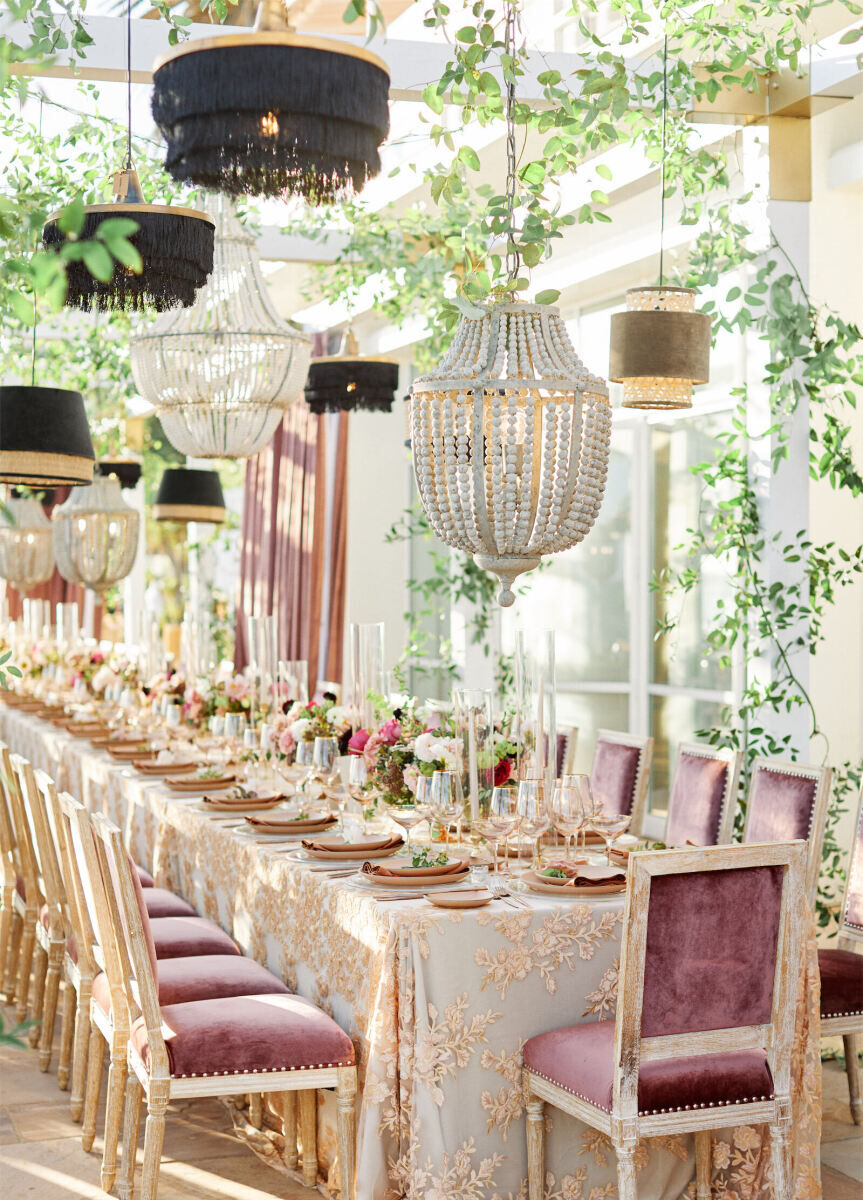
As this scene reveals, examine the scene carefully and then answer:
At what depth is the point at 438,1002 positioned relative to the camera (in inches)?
121

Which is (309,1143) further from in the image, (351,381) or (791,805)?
(351,381)

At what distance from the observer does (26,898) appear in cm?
488

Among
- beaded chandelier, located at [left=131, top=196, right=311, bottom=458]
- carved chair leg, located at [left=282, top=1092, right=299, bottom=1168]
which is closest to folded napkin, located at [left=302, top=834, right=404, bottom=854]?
→ carved chair leg, located at [left=282, top=1092, right=299, bottom=1168]

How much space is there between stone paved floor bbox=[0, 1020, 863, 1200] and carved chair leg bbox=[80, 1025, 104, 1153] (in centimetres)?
6

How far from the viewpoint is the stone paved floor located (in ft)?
11.6

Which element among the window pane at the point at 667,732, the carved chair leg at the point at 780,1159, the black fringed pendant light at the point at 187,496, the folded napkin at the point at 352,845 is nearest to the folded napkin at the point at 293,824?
the folded napkin at the point at 352,845

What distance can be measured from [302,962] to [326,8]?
3.35 metres

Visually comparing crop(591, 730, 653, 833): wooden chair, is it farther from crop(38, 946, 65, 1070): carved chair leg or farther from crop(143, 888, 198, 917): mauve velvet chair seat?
crop(38, 946, 65, 1070): carved chair leg

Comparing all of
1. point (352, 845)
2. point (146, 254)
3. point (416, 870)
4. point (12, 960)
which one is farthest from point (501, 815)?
point (12, 960)

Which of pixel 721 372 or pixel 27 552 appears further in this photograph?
pixel 27 552

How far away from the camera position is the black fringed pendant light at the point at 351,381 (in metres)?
5.55

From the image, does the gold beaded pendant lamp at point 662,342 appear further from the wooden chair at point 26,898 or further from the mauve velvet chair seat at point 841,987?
the wooden chair at point 26,898

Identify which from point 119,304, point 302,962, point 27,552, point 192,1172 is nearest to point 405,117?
point 119,304

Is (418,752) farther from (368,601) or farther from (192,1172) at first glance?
(368,601)
